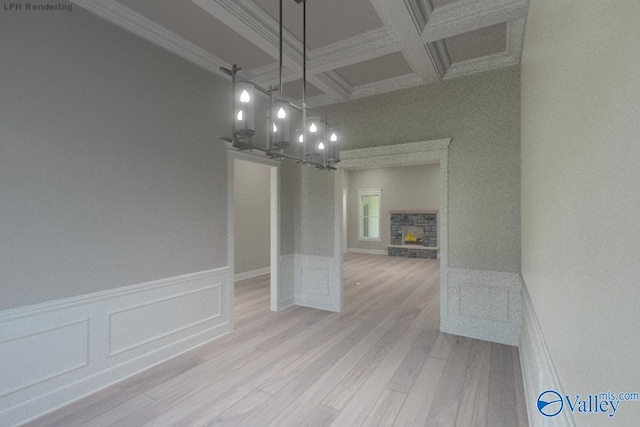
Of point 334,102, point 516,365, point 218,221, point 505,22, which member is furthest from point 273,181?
point 516,365

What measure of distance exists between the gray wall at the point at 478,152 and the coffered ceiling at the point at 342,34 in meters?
0.21

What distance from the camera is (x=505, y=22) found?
8.75 ft

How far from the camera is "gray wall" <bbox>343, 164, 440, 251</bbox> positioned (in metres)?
9.22

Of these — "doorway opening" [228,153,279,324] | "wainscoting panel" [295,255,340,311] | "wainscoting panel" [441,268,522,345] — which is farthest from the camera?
"doorway opening" [228,153,279,324]

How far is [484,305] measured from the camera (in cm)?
324

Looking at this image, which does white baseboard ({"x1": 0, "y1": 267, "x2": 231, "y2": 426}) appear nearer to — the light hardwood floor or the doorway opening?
the light hardwood floor

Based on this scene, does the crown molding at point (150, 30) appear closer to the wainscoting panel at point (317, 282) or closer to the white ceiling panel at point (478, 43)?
the white ceiling panel at point (478, 43)

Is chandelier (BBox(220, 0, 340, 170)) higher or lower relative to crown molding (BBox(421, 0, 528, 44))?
lower

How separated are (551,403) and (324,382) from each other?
171 cm

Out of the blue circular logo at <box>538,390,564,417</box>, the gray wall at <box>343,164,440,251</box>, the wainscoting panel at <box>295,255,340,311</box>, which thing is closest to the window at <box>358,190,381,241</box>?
the gray wall at <box>343,164,440,251</box>

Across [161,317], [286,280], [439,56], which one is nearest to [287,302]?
[286,280]

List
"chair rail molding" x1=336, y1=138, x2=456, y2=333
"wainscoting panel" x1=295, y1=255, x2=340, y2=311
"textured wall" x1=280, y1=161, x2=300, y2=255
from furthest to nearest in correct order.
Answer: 1. "textured wall" x1=280, y1=161, x2=300, y2=255
2. "wainscoting panel" x1=295, y1=255, x2=340, y2=311
3. "chair rail molding" x1=336, y1=138, x2=456, y2=333

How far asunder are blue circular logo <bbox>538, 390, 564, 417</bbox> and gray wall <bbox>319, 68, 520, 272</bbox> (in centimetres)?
207

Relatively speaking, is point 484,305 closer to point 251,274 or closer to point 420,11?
point 420,11
